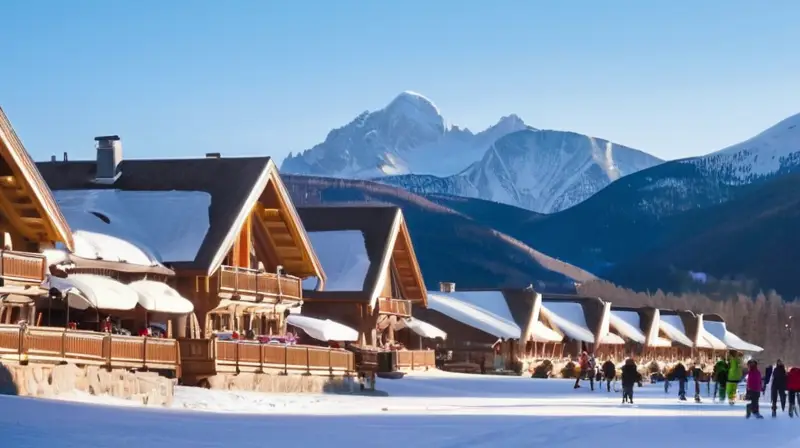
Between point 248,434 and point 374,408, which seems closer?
point 248,434

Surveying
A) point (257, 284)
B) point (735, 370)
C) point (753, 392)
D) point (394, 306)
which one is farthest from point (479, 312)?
point (753, 392)

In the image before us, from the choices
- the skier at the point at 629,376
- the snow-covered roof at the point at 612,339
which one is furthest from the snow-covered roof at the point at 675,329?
the skier at the point at 629,376

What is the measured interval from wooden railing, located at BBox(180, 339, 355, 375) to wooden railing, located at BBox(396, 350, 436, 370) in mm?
9711

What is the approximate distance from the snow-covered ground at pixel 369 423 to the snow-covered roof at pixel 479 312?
40.6 m

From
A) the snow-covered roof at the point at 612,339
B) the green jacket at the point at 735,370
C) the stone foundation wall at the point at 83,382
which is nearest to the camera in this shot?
the stone foundation wall at the point at 83,382

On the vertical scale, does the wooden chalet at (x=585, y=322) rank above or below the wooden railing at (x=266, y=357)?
above

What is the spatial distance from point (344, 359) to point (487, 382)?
1175 centimetres

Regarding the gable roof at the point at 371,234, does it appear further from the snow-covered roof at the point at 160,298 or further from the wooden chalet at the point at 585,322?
the wooden chalet at the point at 585,322

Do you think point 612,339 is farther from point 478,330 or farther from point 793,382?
point 793,382

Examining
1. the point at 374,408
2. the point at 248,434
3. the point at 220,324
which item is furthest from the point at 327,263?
the point at 248,434

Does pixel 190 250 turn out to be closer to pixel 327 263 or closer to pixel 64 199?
pixel 64 199

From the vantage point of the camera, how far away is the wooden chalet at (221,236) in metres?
48.5

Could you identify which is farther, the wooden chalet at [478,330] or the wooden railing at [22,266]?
the wooden chalet at [478,330]

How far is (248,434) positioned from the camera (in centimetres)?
2538
